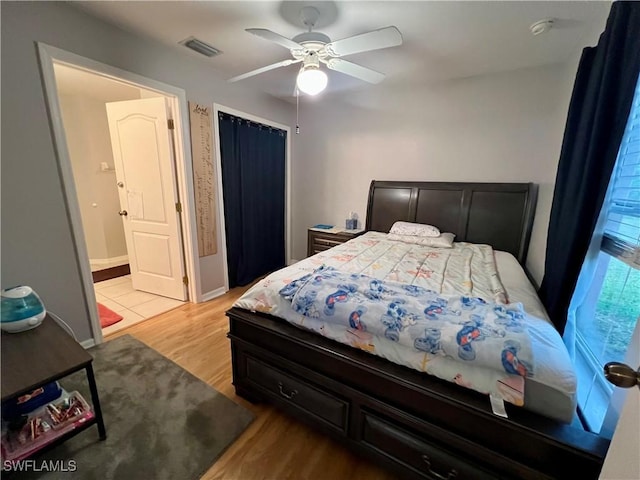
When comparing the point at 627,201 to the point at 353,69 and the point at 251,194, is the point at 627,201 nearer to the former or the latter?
the point at 353,69

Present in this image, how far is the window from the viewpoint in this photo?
1226 mm

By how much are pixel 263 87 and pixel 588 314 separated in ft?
11.8

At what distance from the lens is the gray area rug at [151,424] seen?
1.30m

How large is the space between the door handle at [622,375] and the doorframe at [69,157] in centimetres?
287

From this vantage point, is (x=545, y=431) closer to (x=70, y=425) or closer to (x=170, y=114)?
(x=70, y=425)

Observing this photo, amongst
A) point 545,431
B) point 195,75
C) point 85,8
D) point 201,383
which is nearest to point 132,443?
point 201,383

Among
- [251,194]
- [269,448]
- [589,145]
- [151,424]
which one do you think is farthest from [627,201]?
[251,194]

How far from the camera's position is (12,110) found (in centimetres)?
165

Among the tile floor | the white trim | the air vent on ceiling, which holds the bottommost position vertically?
the tile floor

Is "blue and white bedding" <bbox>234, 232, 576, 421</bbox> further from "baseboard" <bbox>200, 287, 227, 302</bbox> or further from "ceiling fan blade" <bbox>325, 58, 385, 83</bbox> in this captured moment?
"baseboard" <bbox>200, 287, 227, 302</bbox>

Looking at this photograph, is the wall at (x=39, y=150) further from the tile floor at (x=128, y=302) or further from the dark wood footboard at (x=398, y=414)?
the dark wood footboard at (x=398, y=414)

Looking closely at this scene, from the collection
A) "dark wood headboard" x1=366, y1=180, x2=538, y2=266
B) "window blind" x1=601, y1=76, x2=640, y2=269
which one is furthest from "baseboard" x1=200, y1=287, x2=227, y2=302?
"window blind" x1=601, y1=76, x2=640, y2=269

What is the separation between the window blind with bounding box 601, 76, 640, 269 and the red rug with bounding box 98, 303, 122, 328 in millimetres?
3749

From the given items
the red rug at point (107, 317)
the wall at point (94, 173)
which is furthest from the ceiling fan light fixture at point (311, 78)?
the wall at point (94, 173)
